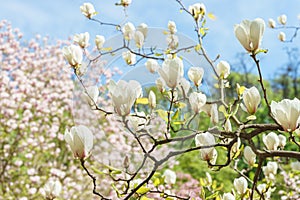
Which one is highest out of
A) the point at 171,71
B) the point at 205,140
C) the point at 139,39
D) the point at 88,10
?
the point at 88,10

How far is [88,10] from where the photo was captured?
113 centimetres

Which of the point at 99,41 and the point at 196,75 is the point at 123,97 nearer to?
the point at 196,75

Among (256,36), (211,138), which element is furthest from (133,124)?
(256,36)

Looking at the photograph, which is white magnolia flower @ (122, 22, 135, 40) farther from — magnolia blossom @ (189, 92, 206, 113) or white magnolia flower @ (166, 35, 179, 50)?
magnolia blossom @ (189, 92, 206, 113)

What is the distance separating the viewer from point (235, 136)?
28.2 inches

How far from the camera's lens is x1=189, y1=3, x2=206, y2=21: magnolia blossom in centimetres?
108

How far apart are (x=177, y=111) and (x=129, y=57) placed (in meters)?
0.29

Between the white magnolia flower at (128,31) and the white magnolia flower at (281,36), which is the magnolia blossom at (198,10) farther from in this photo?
the white magnolia flower at (281,36)

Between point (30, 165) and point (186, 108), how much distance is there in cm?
276

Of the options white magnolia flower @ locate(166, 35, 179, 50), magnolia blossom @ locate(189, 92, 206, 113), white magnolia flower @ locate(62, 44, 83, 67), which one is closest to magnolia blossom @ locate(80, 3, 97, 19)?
white magnolia flower @ locate(166, 35, 179, 50)

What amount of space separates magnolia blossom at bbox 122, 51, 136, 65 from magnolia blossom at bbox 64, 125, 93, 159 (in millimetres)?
411

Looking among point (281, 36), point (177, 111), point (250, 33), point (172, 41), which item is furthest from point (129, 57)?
point (281, 36)

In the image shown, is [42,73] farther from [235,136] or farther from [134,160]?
[235,136]

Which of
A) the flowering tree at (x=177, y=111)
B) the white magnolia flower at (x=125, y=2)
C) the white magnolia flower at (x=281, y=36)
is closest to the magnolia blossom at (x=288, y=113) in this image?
the flowering tree at (x=177, y=111)
